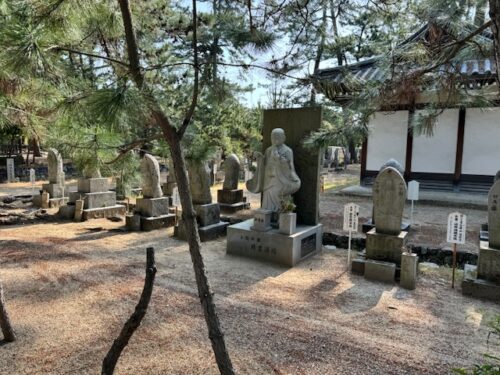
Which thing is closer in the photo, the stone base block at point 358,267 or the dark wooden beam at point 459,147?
the stone base block at point 358,267

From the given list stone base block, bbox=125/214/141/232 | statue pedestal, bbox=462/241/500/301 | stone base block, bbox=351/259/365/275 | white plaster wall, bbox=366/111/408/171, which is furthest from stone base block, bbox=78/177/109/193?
white plaster wall, bbox=366/111/408/171

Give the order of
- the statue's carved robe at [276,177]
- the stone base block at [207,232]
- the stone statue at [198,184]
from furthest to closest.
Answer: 1. the stone statue at [198,184]
2. the stone base block at [207,232]
3. the statue's carved robe at [276,177]

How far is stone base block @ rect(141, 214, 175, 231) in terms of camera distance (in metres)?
7.66

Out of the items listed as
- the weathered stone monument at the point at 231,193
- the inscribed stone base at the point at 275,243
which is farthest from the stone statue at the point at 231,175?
the inscribed stone base at the point at 275,243

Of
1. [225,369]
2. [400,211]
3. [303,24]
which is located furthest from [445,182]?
[225,369]

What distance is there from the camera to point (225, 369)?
1.99m

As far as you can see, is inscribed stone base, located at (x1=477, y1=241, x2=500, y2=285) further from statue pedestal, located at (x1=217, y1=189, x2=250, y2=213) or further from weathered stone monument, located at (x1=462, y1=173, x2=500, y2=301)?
statue pedestal, located at (x1=217, y1=189, x2=250, y2=213)

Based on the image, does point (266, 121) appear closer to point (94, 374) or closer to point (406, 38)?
point (406, 38)

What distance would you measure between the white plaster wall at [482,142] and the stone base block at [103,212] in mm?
10328

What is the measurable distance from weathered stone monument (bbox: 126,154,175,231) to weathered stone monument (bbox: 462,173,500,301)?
568cm

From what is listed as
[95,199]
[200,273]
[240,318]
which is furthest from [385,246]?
[95,199]

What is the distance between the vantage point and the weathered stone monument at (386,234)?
506cm

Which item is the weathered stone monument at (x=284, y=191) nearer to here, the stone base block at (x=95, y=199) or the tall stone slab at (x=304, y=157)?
the tall stone slab at (x=304, y=157)

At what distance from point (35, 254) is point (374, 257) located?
206 inches
